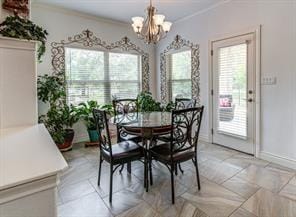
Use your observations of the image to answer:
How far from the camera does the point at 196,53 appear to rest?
13.5 ft

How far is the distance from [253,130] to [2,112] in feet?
11.0

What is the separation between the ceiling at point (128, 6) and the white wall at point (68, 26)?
0.15 metres

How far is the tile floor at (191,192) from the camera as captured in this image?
6.14 ft

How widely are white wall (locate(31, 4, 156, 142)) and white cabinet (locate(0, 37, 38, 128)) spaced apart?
91.4 inches

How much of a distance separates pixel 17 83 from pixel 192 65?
3432 mm

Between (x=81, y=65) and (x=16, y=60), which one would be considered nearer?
(x=16, y=60)

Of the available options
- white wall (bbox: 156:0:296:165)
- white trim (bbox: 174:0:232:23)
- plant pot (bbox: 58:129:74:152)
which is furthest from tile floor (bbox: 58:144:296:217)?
white trim (bbox: 174:0:232:23)

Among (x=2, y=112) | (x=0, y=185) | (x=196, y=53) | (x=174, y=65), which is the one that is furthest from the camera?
(x=174, y=65)

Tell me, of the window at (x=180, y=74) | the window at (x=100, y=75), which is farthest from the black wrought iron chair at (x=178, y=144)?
the window at (x=100, y=75)

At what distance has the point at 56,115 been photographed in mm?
3475

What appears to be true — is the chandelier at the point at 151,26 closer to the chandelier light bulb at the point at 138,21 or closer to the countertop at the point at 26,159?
the chandelier light bulb at the point at 138,21

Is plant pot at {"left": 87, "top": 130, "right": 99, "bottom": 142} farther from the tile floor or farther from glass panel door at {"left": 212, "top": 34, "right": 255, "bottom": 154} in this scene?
glass panel door at {"left": 212, "top": 34, "right": 255, "bottom": 154}

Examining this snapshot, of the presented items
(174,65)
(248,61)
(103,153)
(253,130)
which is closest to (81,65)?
(174,65)

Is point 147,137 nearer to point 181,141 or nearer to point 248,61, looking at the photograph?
point 181,141
